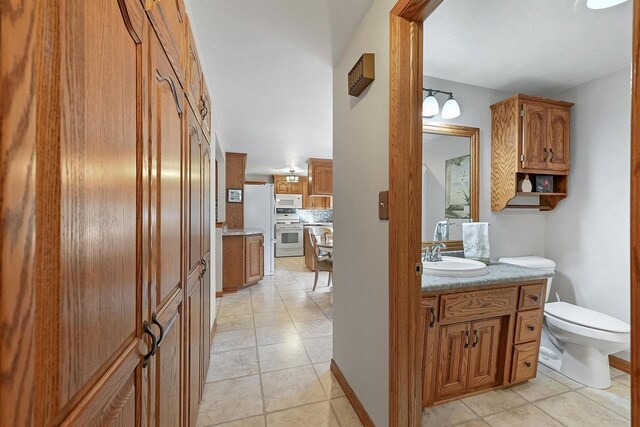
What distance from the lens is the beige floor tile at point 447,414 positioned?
1.50 metres

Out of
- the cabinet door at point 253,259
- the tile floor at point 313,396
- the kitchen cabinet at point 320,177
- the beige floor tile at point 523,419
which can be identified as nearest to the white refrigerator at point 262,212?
the cabinet door at point 253,259

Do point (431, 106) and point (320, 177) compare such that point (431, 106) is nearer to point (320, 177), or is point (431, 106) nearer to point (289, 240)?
point (320, 177)

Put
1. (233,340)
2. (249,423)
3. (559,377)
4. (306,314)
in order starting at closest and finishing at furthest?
(249,423) < (559,377) < (233,340) < (306,314)

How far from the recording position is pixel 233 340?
243cm

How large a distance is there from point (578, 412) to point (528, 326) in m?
0.53

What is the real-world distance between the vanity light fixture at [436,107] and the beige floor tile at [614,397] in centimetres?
215

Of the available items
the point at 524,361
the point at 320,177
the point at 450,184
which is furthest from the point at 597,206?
the point at 320,177

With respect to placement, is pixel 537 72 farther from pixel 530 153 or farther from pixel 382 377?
pixel 382 377

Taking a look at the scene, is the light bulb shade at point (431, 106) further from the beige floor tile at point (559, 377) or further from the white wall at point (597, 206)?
the beige floor tile at point (559, 377)

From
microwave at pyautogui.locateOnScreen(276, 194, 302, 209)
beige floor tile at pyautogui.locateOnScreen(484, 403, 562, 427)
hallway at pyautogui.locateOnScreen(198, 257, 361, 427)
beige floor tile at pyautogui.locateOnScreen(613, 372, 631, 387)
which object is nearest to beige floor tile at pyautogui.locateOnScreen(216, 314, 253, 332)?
hallway at pyautogui.locateOnScreen(198, 257, 361, 427)

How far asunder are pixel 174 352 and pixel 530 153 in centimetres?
278

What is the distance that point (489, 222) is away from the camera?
2289 millimetres

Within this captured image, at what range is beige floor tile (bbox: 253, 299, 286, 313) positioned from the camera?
3.19 m

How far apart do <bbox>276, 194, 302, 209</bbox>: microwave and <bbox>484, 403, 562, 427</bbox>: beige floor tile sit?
6.16 m
